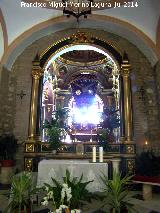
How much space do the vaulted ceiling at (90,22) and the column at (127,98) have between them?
44.4 inches

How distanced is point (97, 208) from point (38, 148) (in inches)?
156

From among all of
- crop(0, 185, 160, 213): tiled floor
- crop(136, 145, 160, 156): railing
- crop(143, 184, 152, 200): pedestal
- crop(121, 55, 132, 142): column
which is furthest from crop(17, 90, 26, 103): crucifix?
crop(143, 184, 152, 200): pedestal

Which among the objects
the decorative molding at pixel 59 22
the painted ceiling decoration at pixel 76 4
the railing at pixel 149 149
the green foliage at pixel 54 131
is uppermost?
the painted ceiling decoration at pixel 76 4

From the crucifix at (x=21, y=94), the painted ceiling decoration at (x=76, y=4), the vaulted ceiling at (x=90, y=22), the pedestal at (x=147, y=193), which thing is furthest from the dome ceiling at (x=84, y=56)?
the pedestal at (x=147, y=193)

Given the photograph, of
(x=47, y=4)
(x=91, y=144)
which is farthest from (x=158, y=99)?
(x=47, y=4)

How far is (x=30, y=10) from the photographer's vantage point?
835 centimetres

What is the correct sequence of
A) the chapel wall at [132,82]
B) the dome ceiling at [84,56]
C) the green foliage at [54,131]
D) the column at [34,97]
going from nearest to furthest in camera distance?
1. the green foliage at [54,131]
2. the column at [34,97]
3. the chapel wall at [132,82]
4. the dome ceiling at [84,56]

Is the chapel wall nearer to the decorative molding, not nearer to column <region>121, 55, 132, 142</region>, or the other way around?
column <region>121, 55, 132, 142</region>

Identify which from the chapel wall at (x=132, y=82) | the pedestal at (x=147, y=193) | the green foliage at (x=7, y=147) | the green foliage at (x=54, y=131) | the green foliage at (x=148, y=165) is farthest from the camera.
Result: the chapel wall at (x=132, y=82)

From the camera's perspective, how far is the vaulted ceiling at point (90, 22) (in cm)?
819

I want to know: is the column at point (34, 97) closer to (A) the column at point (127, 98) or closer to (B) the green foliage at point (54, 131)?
(B) the green foliage at point (54, 131)

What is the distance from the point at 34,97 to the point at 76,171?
15.0 ft

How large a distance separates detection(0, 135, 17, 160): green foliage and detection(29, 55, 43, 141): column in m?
0.66

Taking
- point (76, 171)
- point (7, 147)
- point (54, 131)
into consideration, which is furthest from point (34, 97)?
point (76, 171)
